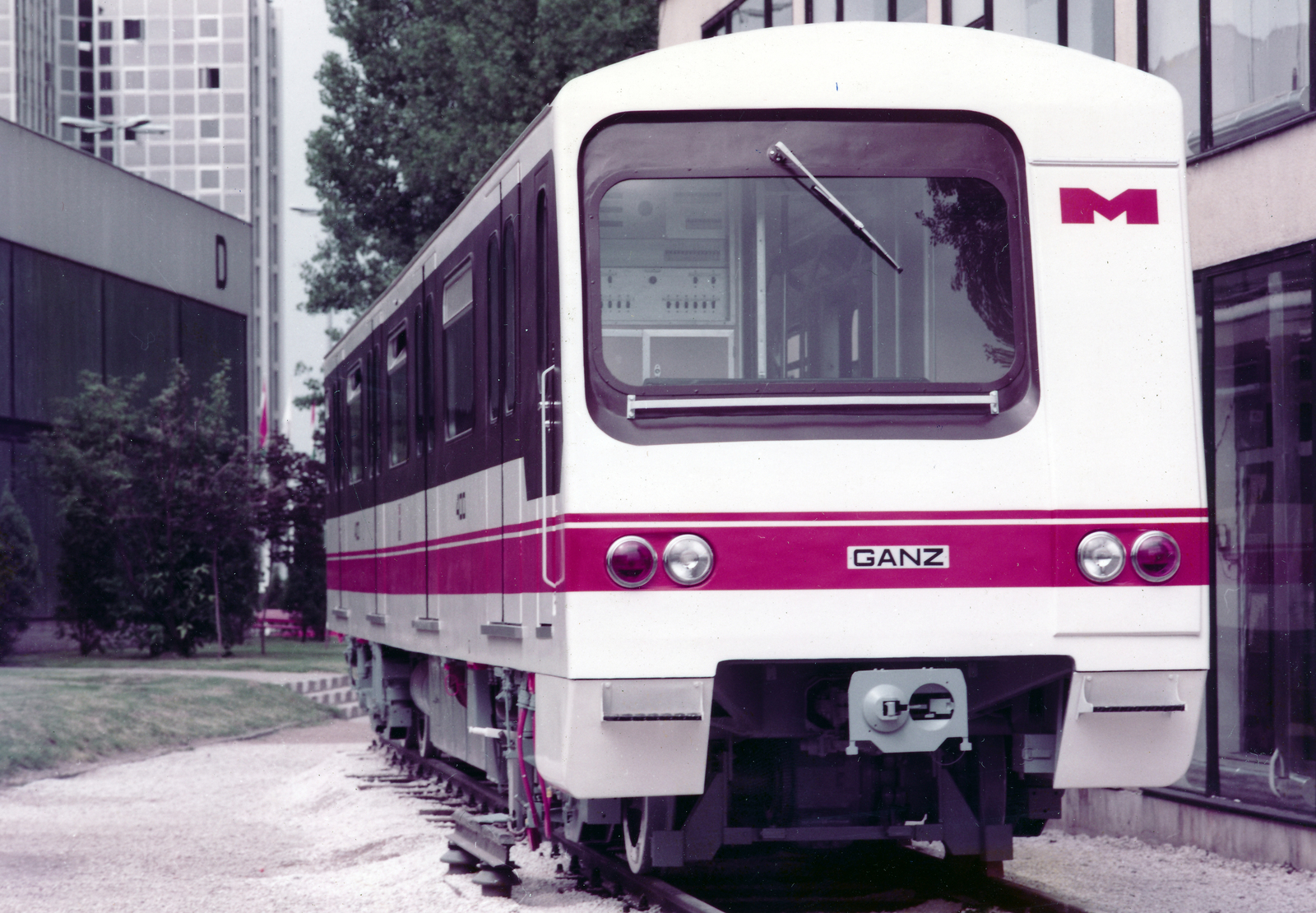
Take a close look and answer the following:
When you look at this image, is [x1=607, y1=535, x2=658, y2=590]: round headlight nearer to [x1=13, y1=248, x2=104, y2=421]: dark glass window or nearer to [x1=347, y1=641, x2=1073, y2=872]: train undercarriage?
[x1=347, y1=641, x2=1073, y2=872]: train undercarriage

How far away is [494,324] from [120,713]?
12534mm

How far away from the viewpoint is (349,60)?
3150cm

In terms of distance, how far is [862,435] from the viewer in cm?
691

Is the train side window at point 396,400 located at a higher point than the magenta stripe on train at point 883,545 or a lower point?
higher

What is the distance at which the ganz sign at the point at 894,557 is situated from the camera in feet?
22.5

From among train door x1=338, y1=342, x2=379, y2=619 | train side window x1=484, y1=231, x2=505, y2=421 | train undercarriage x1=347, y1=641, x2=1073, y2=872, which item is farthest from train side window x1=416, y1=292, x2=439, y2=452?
train undercarriage x1=347, y1=641, x2=1073, y2=872

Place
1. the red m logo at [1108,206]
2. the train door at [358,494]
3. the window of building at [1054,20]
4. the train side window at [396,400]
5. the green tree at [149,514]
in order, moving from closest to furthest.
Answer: the red m logo at [1108,206], the train side window at [396,400], the window of building at [1054,20], the train door at [358,494], the green tree at [149,514]

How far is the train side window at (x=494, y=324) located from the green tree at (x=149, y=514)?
2414 centimetres

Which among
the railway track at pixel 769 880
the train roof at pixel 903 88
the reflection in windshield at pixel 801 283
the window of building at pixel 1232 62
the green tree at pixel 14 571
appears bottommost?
the railway track at pixel 769 880

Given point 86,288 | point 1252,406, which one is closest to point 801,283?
point 1252,406

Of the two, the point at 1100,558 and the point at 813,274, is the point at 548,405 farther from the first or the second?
the point at 1100,558

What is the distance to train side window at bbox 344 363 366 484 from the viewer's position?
1415 centimetres

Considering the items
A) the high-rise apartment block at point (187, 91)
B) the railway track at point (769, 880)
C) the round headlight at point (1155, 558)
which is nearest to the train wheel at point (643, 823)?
the railway track at point (769, 880)

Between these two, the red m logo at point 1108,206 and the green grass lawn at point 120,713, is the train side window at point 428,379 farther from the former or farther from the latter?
the green grass lawn at point 120,713
